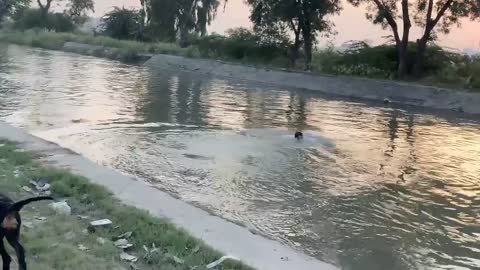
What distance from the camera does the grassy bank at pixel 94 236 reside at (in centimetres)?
570

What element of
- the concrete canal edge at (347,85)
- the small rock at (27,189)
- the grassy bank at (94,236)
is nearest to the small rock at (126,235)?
the grassy bank at (94,236)

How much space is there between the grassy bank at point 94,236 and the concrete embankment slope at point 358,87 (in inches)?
803

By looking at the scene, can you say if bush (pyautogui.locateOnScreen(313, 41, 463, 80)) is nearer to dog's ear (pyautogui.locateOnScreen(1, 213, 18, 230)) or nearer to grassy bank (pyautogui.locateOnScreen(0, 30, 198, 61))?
grassy bank (pyautogui.locateOnScreen(0, 30, 198, 61))

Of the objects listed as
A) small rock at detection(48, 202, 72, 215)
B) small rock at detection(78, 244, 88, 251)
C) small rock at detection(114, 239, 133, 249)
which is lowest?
small rock at detection(114, 239, 133, 249)

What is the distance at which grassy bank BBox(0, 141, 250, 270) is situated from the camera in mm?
5695

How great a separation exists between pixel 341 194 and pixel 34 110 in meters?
10.9

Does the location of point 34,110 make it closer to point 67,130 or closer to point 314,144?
point 67,130

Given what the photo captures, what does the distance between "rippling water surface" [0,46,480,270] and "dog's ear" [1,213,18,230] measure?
4.15 meters

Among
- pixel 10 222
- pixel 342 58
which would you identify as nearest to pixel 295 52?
pixel 342 58

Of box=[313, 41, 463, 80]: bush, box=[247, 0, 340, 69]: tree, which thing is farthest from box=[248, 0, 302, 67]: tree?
box=[313, 41, 463, 80]: bush

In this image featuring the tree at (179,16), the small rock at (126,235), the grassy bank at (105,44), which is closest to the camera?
the small rock at (126,235)

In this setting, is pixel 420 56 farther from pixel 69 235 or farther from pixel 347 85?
pixel 69 235

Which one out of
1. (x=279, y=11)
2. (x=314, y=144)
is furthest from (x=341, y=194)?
(x=279, y=11)

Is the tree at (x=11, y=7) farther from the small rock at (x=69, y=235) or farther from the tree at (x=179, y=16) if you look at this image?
the small rock at (x=69, y=235)
